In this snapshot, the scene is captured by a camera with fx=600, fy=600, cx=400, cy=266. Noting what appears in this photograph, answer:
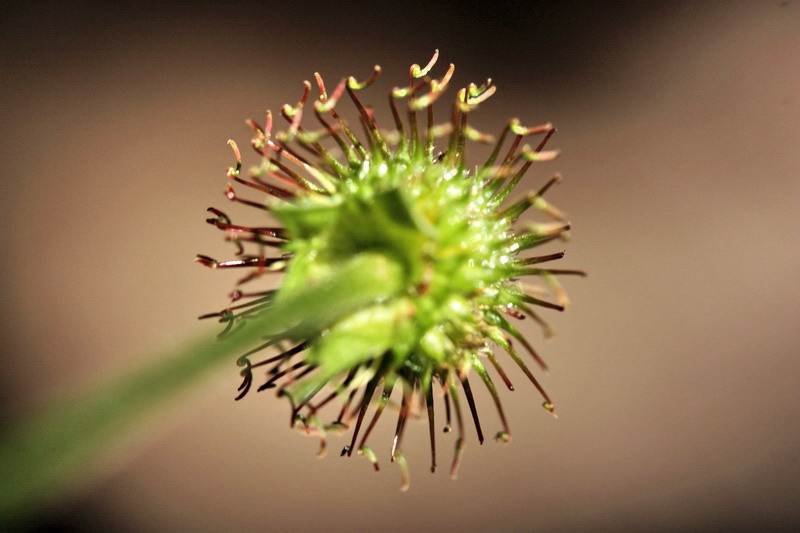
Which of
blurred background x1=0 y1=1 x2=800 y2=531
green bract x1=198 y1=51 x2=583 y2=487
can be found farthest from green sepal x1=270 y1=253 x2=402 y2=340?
blurred background x1=0 y1=1 x2=800 y2=531

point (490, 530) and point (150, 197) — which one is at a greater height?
point (150, 197)

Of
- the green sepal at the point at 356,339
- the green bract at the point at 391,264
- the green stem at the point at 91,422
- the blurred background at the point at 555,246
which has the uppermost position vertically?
the blurred background at the point at 555,246

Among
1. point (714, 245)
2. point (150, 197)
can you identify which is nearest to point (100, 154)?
point (150, 197)

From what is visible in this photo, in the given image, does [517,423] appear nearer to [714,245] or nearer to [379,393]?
[714,245]

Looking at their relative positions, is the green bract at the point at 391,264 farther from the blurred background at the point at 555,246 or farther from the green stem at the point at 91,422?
the blurred background at the point at 555,246

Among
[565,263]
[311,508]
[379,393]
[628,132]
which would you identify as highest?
[628,132]

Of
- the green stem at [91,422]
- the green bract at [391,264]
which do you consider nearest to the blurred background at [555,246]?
the green bract at [391,264]

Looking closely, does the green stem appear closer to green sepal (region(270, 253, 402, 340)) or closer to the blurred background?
green sepal (region(270, 253, 402, 340))

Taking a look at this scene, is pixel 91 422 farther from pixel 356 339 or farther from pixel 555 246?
pixel 555 246
